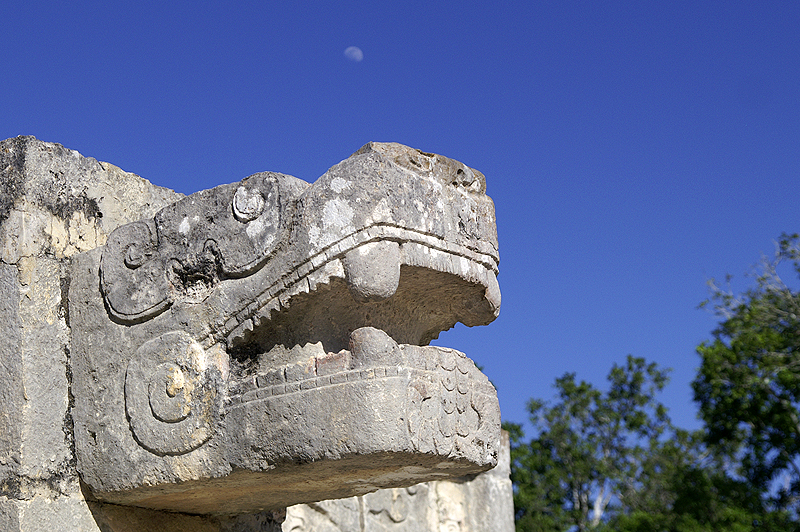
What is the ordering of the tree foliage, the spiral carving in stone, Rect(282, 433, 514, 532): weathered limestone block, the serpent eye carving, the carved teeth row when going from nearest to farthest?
the carved teeth row, the spiral carving in stone, the serpent eye carving, Rect(282, 433, 514, 532): weathered limestone block, the tree foliage

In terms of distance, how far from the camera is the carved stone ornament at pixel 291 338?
96.6 inches

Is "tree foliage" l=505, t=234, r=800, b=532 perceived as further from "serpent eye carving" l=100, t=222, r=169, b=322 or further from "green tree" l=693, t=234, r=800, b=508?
"serpent eye carving" l=100, t=222, r=169, b=322

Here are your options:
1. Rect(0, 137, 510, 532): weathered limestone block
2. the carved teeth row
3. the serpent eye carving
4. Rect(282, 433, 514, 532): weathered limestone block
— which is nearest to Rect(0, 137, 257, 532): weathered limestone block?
Rect(0, 137, 510, 532): weathered limestone block

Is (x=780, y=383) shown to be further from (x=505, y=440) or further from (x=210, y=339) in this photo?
(x=210, y=339)

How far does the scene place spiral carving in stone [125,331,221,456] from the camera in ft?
8.55

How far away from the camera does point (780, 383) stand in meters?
13.5

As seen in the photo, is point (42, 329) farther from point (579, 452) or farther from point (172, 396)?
point (579, 452)

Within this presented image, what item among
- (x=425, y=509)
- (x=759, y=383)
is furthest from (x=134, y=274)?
(x=759, y=383)

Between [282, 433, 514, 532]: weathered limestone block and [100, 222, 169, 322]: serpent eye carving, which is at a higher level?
[100, 222, 169, 322]: serpent eye carving

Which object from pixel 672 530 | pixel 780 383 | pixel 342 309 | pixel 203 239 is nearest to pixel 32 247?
pixel 203 239

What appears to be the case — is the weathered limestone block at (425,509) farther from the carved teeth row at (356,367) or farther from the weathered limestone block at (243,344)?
the carved teeth row at (356,367)

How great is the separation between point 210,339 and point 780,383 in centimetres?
1264

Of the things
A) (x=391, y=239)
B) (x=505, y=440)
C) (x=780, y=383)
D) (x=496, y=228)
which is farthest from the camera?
(x=780, y=383)

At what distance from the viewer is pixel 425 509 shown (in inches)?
185
